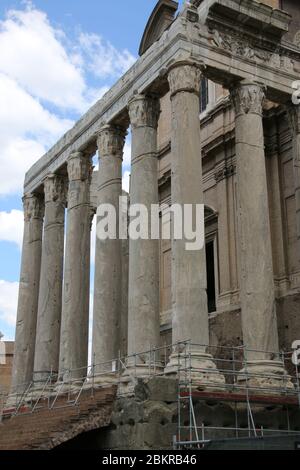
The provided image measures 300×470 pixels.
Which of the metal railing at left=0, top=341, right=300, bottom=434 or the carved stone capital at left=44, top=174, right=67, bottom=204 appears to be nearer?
the metal railing at left=0, top=341, right=300, bottom=434

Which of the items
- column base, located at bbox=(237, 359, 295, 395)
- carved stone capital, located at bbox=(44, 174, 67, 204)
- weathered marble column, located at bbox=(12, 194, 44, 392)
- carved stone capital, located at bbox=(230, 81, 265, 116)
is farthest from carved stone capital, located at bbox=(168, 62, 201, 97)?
weathered marble column, located at bbox=(12, 194, 44, 392)

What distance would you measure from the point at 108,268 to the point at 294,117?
8.12 m

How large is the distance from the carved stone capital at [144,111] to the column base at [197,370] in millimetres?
7980

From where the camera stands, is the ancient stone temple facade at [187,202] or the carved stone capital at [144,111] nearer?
the ancient stone temple facade at [187,202]

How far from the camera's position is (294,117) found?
868 inches

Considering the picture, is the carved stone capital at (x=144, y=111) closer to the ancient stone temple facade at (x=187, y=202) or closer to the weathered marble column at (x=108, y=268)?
the ancient stone temple facade at (x=187, y=202)

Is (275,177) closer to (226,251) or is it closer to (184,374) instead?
(226,251)

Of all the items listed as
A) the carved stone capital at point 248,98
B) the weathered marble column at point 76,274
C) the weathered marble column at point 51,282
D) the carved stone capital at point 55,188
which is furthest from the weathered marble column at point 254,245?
the carved stone capital at point 55,188

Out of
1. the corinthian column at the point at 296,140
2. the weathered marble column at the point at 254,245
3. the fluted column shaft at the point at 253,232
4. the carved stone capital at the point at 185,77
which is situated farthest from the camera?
the corinthian column at the point at 296,140

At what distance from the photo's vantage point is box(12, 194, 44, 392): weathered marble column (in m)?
27.0

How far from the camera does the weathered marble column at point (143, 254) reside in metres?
18.9

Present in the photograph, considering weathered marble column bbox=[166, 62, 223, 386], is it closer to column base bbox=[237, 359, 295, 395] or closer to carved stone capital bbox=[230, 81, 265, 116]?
column base bbox=[237, 359, 295, 395]

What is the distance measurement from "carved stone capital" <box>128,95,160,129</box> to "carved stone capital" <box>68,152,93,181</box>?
15.1ft

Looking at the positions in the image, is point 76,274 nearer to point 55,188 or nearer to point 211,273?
point 55,188
